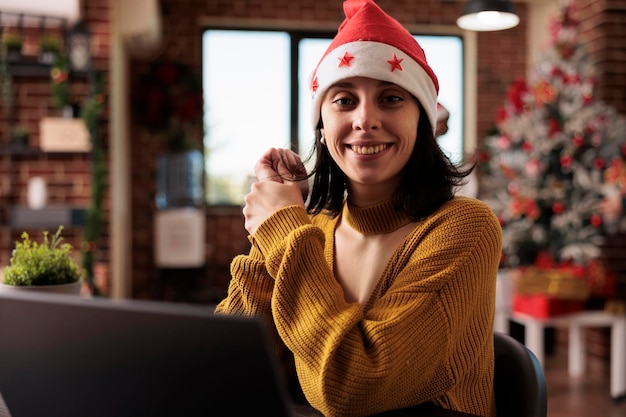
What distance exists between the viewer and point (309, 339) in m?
0.92

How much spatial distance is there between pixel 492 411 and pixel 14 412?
780mm

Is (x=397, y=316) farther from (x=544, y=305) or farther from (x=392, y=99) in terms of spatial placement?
(x=544, y=305)

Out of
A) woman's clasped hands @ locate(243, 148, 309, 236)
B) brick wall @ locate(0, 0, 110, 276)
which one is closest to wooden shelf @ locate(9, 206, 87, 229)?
brick wall @ locate(0, 0, 110, 276)

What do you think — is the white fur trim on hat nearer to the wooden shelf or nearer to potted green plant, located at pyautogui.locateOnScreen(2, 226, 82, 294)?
potted green plant, located at pyautogui.locateOnScreen(2, 226, 82, 294)

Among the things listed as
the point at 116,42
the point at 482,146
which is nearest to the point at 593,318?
the point at 482,146

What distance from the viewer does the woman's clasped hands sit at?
1.09 m

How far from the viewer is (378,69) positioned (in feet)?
3.49

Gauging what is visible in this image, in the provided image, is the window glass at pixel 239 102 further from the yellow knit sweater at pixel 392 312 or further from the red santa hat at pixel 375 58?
the yellow knit sweater at pixel 392 312

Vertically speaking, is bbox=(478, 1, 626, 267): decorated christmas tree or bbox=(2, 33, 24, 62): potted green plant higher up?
bbox=(2, 33, 24, 62): potted green plant

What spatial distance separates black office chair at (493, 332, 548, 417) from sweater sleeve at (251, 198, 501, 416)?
8 cm

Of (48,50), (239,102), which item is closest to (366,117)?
(48,50)

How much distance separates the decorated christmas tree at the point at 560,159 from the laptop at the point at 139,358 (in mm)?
3818

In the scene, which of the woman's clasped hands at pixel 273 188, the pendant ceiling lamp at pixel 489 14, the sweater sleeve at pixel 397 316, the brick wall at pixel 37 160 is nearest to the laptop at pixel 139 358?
the sweater sleeve at pixel 397 316

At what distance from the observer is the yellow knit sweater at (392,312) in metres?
0.91
